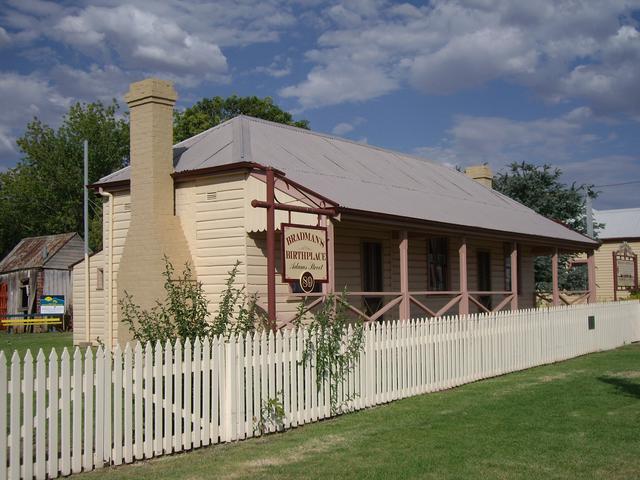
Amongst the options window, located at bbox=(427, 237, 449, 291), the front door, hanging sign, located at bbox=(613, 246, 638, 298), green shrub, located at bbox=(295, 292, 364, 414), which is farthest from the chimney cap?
the front door

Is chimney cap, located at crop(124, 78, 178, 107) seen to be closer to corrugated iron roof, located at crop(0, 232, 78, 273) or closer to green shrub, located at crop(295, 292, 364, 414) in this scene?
green shrub, located at crop(295, 292, 364, 414)

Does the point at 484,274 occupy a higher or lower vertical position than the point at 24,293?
higher

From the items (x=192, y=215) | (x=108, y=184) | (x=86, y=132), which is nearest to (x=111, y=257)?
(x=108, y=184)

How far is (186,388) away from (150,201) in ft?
25.1

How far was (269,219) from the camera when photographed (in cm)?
1062

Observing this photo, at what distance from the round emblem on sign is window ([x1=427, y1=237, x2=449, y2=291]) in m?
10.8

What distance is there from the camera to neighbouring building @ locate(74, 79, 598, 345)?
15.0 meters

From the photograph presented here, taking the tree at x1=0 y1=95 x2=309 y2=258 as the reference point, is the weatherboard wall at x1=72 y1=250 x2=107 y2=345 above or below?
below

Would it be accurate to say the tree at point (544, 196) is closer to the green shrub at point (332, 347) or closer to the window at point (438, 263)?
the window at point (438, 263)

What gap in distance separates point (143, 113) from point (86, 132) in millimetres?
36659

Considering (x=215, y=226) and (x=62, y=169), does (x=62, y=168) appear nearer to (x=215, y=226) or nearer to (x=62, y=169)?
(x=62, y=169)

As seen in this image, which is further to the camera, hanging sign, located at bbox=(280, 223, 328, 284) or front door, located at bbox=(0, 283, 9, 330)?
front door, located at bbox=(0, 283, 9, 330)

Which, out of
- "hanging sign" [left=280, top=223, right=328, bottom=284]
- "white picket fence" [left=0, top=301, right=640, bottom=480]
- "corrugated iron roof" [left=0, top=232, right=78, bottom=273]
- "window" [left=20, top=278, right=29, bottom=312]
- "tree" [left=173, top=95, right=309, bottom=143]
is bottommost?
"white picket fence" [left=0, top=301, right=640, bottom=480]

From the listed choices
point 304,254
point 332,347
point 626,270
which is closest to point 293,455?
point 332,347
